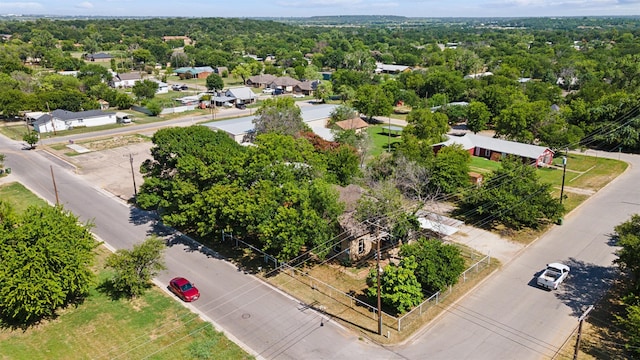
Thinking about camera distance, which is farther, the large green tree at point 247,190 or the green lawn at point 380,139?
the green lawn at point 380,139

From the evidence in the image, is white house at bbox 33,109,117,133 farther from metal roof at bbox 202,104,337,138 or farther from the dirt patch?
metal roof at bbox 202,104,337,138

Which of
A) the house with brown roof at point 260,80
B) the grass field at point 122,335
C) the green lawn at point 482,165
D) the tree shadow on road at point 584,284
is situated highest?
the house with brown roof at point 260,80

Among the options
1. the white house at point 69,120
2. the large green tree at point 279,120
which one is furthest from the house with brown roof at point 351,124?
the white house at point 69,120

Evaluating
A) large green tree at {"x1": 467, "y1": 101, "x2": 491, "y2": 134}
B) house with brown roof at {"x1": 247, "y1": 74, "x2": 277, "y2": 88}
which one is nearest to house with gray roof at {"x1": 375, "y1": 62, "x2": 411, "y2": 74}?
house with brown roof at {"x1": 247, "y1": 74, "x2": 277, "y2": 88}

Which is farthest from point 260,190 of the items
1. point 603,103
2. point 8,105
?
point 8,105

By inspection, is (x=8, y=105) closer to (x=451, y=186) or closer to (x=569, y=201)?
(x=451, y=186)

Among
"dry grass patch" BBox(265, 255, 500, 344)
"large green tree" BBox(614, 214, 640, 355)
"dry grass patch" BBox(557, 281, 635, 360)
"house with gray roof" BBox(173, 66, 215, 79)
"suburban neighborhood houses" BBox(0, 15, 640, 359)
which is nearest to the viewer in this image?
"large green tree" BBox(614, 214, 640, 355)

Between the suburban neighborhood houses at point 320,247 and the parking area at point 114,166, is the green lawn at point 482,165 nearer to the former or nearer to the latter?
the suburban neighborhood houses at point 320,247
